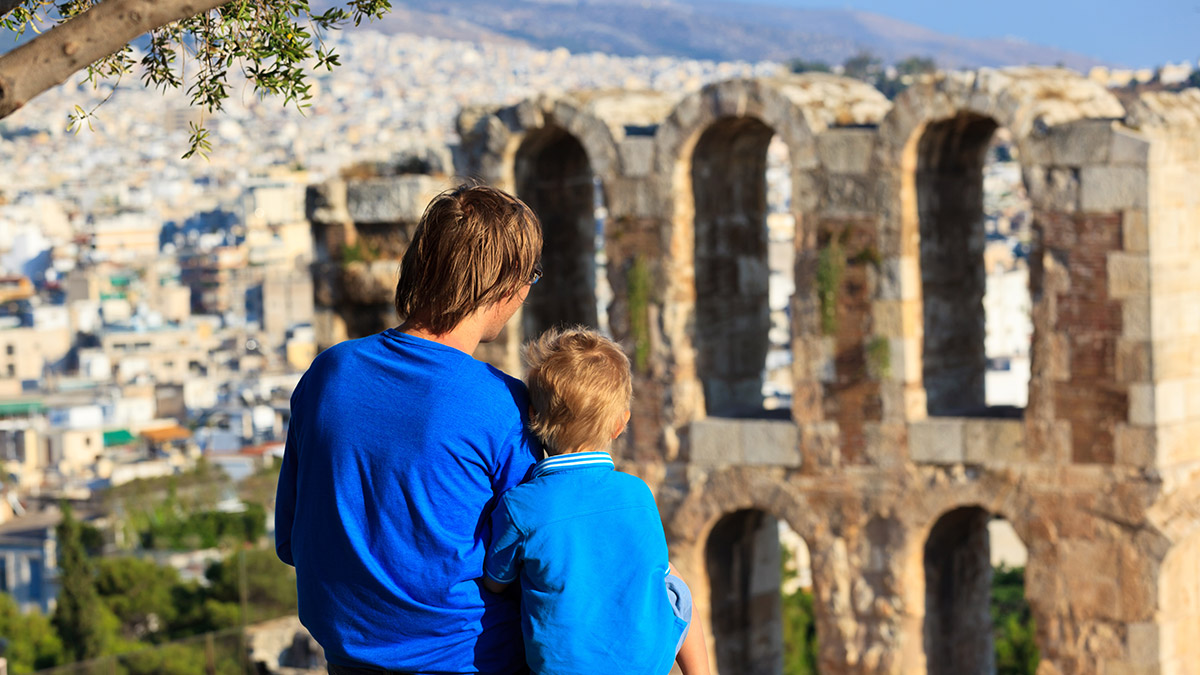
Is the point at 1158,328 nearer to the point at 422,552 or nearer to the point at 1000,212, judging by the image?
the point at 422,552

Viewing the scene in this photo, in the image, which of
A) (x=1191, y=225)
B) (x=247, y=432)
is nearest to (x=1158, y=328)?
(x=1191, y=225)

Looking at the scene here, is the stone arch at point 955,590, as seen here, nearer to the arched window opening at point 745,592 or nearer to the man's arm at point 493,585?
the arched window opening at point 745,592

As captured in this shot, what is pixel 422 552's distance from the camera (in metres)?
4.02

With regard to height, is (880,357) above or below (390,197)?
below

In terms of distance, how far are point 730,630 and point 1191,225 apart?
5.38 metres

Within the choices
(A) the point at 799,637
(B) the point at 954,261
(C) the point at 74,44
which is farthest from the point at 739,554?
(A) the point at 799,637

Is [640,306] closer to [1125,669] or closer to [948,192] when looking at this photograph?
[948,192]

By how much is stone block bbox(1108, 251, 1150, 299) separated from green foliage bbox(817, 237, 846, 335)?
216cm

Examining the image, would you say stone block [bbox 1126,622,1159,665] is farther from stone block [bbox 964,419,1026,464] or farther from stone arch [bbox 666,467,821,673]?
stone arch [bbox 666,467,821,673]

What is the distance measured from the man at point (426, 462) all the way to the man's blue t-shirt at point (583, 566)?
0.30 ft

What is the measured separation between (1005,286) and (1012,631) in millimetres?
51234

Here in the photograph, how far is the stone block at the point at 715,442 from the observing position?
14.4 metres

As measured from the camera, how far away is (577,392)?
4.05m

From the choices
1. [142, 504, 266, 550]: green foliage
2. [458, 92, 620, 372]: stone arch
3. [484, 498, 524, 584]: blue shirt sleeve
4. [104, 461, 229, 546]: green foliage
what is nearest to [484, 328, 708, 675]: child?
[484, 498, 524, 584]: blue shirt sleeve
